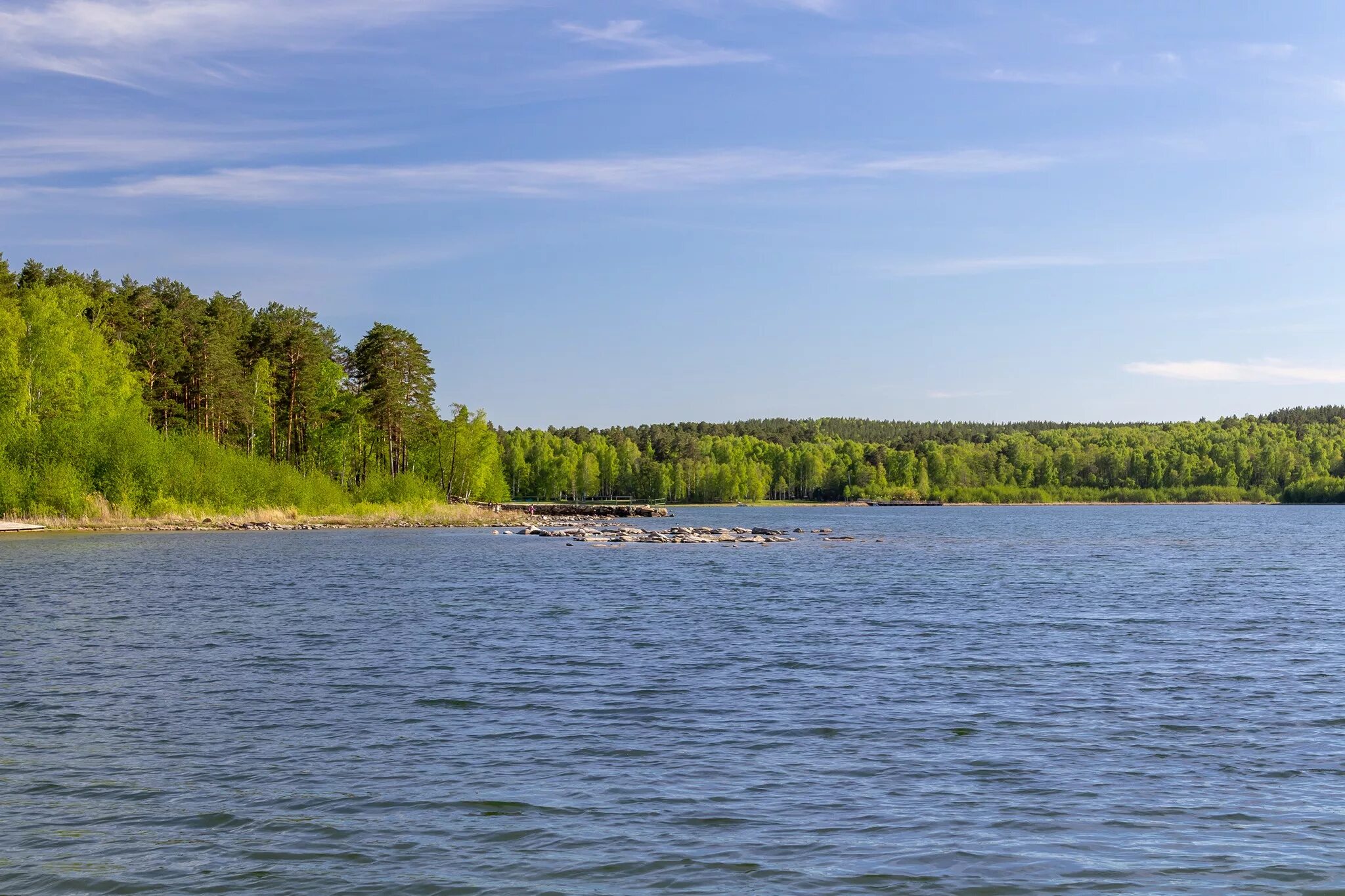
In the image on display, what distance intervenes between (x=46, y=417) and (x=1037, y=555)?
2490 inches

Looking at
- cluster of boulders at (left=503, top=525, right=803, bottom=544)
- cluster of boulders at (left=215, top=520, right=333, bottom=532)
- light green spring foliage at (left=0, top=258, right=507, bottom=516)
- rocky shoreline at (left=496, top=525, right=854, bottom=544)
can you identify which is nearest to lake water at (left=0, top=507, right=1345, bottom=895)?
rocky shoreline at (left=496, top=525, right=854, bottom=544)

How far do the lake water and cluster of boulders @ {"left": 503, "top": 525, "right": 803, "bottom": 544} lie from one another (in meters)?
42.8

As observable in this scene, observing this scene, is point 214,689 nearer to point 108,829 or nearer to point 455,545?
point 108,829

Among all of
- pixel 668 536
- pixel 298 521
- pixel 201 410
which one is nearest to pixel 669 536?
pixel 668 536

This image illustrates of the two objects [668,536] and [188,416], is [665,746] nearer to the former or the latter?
[668,536]

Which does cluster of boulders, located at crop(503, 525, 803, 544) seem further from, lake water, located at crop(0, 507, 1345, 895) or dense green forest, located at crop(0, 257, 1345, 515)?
lake water, located at crop(0, 507, 1345, 895)

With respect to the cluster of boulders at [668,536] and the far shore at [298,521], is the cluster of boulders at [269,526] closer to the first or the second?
the far shore at [298,521]

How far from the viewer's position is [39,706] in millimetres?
16359

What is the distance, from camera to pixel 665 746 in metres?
14.2

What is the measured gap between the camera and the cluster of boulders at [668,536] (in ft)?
251

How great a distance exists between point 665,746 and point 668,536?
2574 inches

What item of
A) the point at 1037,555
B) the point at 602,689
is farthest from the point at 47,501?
the point at 602,689

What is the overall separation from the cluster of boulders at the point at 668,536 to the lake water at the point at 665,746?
4279 centimetres

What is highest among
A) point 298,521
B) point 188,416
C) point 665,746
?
point 188,416
